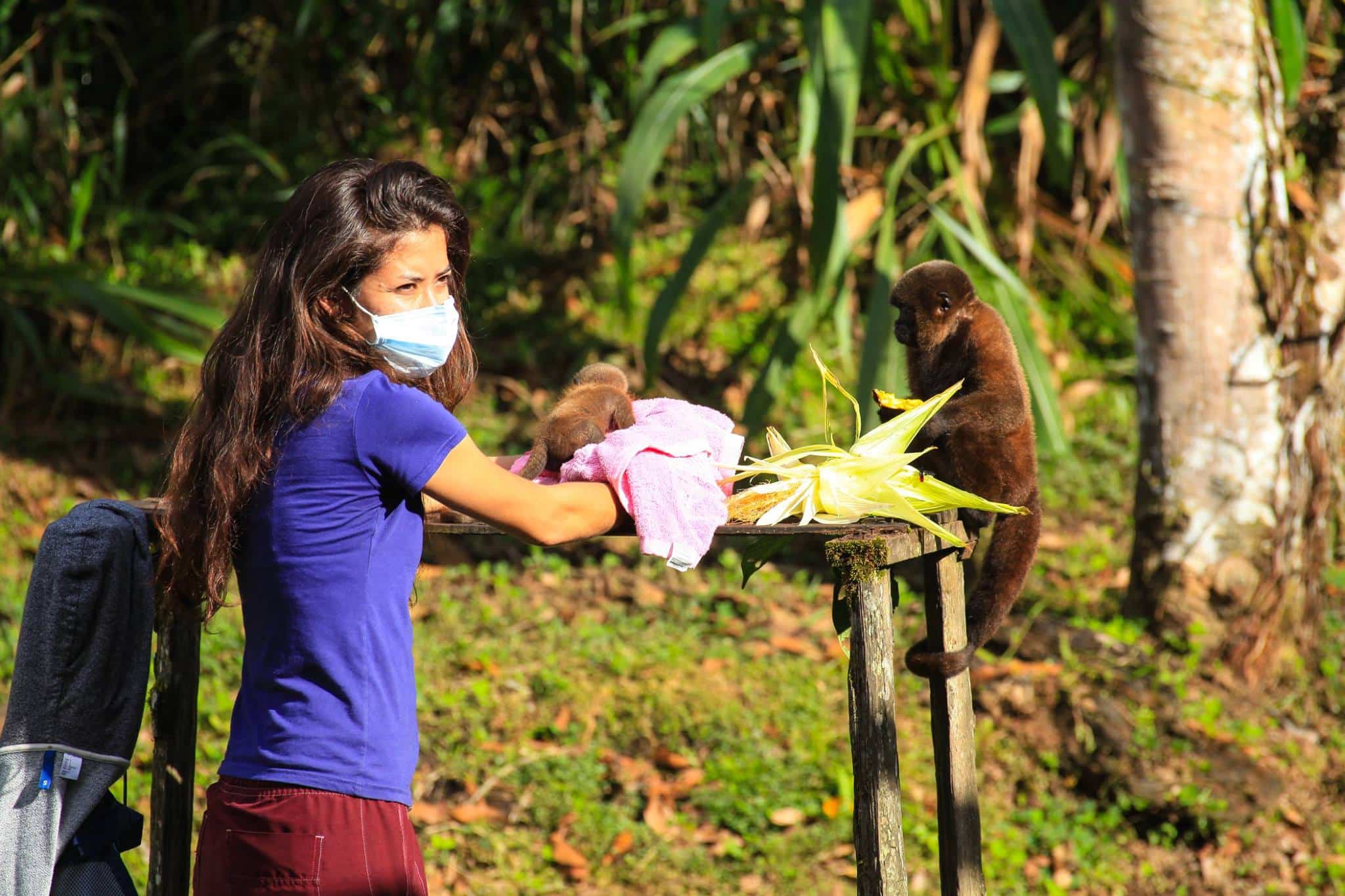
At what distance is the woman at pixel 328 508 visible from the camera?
6.61 feet

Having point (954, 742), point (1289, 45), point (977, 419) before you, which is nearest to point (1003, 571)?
point (977, 419)

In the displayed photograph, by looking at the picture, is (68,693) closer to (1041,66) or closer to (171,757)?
(171,757)

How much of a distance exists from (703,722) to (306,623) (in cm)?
299

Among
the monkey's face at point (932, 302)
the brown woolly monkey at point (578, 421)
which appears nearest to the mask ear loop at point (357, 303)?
the brown woolly monkey at point (578, 421)

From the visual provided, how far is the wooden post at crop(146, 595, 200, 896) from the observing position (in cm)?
291

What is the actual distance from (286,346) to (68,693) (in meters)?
0.90

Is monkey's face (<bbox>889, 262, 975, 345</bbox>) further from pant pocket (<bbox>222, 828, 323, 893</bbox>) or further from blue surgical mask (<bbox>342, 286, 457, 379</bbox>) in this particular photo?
pant pocket (<bbox>222, 828, 323, 893</bbox>)

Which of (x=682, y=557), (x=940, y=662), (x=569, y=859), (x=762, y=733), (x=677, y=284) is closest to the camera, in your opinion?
(x=682, y=557)

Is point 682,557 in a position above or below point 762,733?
above

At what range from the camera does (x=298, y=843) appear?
2014 millimetres

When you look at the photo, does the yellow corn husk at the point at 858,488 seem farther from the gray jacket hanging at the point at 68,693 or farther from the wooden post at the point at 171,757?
the wooden post at the point at 171,757

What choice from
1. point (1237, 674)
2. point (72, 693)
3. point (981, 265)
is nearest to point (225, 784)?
point (72, 693)

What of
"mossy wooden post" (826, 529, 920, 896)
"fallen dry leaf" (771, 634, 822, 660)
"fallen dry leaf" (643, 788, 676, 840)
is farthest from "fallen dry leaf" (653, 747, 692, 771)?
"mossy wooden post" (826, 529, 920, 896)

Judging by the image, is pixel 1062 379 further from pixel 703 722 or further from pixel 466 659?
pixel 466 659
